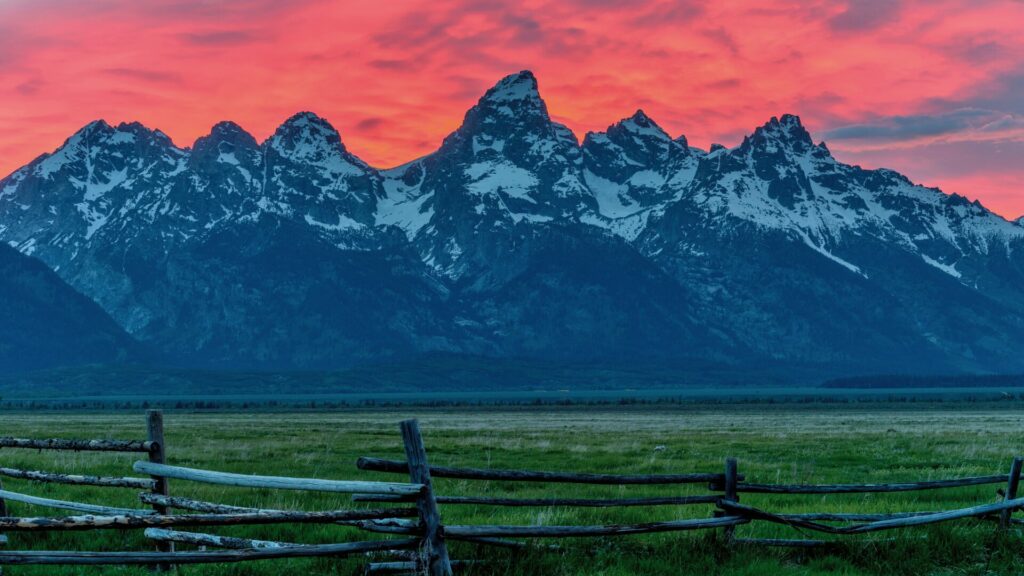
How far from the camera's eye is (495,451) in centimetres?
5041

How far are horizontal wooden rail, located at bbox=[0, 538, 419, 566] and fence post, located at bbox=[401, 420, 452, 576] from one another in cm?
31

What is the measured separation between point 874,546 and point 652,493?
8.82 metres

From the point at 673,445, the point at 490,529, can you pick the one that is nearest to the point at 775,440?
the point at 673,445

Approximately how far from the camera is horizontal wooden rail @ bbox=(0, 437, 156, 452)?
16375mm

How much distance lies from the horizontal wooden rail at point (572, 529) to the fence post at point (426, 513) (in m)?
0.21

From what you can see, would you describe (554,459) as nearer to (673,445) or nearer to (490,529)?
(673,445)

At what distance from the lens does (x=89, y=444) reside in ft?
55.1

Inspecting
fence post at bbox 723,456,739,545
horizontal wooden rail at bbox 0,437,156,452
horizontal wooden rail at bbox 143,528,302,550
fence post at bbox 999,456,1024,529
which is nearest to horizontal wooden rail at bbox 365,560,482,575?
horizontal wooden rail at bbox 143,528,302,550

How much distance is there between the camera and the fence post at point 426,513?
44.9ft

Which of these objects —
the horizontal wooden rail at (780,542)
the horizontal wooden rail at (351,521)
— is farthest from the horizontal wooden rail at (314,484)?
the horizontal wooden rail at (780,542)

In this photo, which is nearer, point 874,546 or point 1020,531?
point 874,546

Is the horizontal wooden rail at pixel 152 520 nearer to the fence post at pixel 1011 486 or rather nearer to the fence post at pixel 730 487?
the fence post at pixel 730 487

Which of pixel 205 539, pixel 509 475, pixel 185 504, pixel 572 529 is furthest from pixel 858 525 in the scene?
pixel 185 504

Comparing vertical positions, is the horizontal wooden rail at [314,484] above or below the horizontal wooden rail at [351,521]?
above
